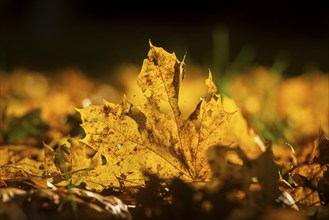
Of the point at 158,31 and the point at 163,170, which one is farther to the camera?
the point at 158,31

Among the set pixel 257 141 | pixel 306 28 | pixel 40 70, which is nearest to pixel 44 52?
pixel 40 70

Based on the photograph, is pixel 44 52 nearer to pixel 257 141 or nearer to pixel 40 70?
pixel 40 70

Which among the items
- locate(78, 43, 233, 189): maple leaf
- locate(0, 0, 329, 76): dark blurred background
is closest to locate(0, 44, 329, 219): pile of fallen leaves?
locate(78, 43, 233, 189): maple leaf

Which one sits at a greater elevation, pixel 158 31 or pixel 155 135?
pixel 158 31

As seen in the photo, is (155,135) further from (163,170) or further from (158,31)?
(158,31)

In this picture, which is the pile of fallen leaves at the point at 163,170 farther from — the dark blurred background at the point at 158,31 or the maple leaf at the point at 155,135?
the dark blurred background at the point at 158,31

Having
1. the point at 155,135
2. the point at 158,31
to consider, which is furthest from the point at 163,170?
the point at 158,31

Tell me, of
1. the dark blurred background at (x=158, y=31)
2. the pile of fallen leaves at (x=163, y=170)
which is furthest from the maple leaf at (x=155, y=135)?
the dark blurred background at (x=158, y=31)
